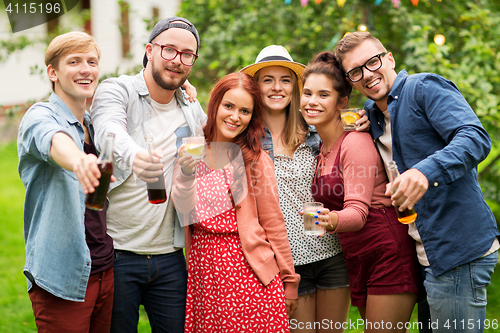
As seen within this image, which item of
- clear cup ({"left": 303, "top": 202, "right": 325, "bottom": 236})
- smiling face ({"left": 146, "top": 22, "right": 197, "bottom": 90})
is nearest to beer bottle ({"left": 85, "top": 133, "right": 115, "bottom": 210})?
smiling face ({"left": 146, "top": 22, "right": 197, "bottom": 90})

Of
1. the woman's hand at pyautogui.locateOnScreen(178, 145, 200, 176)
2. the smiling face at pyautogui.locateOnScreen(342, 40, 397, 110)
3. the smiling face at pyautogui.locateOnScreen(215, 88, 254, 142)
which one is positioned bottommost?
the woman's hand at pyautogui.locateOnScreen(178, 145, 200, 176)

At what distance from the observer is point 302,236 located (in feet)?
10.0

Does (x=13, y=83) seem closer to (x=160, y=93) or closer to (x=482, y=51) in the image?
(x=160, y=93)

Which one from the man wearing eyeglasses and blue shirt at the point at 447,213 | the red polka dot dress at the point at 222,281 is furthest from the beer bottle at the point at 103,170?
the man wearing eyeglasses and blue shirt at the point at 447,213

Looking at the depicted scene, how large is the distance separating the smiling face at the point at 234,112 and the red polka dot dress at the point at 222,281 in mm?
291

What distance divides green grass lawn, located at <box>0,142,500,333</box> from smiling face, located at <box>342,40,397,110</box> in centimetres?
249

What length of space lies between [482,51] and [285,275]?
134 inches

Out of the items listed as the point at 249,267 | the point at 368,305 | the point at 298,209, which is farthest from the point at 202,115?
the point at 368,305

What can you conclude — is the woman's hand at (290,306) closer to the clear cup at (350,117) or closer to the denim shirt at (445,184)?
the denim shirt at (445,184)

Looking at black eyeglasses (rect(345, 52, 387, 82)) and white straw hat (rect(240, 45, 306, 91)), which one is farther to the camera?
white straw hat (rect(240, 45, 306, 91))

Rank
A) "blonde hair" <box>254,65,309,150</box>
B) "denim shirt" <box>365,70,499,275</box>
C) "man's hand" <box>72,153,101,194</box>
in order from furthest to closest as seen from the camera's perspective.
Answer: "blonde hair" <box>254,65,309,150</box>
"denim shirt" <box>365,70,499,275</box>
"man's hand" <box>72,153,101,194</box>

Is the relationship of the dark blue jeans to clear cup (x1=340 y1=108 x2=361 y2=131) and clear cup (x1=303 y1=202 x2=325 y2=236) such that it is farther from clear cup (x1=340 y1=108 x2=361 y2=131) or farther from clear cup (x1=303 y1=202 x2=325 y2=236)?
clear cup (x1=340 y1=108 x2=361 y2=131)

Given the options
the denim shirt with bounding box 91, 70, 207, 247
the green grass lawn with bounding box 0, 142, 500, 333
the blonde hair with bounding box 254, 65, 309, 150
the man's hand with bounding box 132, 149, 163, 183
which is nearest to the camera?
the man's hand with bounding box 132, 149, 163, 183

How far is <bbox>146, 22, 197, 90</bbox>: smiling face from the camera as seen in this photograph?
2.84m
